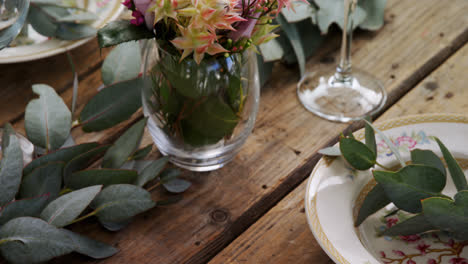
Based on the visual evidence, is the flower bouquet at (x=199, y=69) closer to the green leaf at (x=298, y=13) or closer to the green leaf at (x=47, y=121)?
the green leaf at (x=47, y=121)

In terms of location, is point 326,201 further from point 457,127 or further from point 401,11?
point 401,11

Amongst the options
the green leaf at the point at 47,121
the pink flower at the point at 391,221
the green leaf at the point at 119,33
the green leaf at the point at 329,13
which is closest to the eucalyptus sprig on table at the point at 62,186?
the green leaf at the point at 47,121

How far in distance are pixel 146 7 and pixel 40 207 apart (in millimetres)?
212

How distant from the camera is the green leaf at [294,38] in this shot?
766mm

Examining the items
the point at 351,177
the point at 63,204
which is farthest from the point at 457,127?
the point at 63,204

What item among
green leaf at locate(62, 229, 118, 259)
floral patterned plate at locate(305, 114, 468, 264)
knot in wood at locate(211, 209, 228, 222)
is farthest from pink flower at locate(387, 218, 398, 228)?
green leaf at locate(62, 229, 118, 259)

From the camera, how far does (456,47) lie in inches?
31.6

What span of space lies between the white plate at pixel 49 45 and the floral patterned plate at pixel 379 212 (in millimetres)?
393

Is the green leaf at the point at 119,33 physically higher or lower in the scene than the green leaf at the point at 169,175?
higher

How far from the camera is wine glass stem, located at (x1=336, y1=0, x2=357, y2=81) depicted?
0.70m

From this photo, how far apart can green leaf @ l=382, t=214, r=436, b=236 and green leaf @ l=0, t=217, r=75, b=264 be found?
0.91 feet

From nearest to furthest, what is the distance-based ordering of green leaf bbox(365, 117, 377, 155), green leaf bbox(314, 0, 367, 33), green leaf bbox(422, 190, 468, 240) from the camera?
green leaf bbox(422, 190, 468, 240) < green leaf bbox(365, 117, 377, 155) < green leaf bbox(314, 0, 367, 33)

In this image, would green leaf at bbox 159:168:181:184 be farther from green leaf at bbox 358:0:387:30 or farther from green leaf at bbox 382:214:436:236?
green leaf at bbox 358:0:387:30

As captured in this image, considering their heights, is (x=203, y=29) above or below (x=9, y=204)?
above
